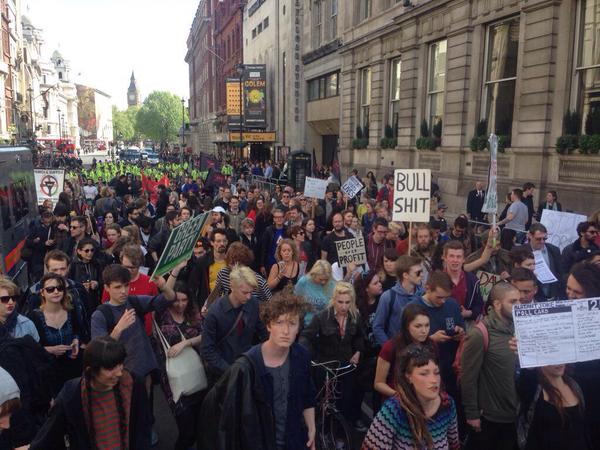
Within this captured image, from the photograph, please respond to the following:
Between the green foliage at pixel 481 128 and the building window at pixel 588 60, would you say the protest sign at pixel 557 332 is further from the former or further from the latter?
the green foliage at pixel 481 128

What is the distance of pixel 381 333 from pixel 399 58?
1959 centimetres

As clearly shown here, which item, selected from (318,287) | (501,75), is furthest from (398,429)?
(501,75)

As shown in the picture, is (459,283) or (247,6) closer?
(459,283)

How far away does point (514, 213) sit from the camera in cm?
1053

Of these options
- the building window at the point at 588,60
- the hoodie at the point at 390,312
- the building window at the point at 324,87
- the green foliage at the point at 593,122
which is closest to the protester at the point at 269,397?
the hoodie at the point at 390,312

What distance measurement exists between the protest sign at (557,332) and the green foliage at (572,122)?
1117cm

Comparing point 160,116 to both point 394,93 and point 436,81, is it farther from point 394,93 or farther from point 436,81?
point 436,81

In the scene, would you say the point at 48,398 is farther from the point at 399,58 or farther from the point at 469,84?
the point at 399,58

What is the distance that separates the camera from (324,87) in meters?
33.1

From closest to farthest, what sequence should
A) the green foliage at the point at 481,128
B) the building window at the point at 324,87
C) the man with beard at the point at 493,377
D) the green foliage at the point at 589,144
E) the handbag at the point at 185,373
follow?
the man with beard at the point at 493,377 < the handbag at the point at 185,373 < the green foliage at the point at 589,144 < the green foliage at the point at 481,128 < the building window at the point at 324,87

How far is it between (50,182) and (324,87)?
71.7 feet

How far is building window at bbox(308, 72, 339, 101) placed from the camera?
31.3 meters

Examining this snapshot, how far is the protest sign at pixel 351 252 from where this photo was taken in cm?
682

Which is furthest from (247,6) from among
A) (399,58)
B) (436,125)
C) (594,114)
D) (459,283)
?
(459,283)
